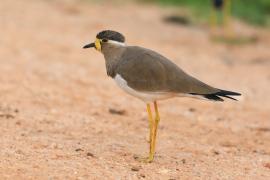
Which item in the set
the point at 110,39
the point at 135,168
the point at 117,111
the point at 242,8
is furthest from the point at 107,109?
the point at 242,8

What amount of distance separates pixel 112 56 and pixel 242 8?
11488mm

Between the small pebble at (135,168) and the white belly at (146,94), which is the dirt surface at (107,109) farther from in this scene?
the white belly at (146,94)

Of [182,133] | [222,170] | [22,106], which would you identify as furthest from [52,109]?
[222,170]

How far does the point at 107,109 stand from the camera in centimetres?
838

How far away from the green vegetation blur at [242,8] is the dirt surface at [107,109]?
41.7 inches

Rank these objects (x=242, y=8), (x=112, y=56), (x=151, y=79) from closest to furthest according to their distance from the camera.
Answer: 1. (x=151, y=79)
2. (x=112, y=56)
3. (x=242, y=8)

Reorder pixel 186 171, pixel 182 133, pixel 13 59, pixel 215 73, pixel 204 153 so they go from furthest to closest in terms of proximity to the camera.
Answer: pixel 215 73 → pixel 13 59 → pixel 182 133 → pixel 204 153 → pixel 186 171

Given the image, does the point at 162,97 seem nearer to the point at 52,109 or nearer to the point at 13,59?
the point at 52,109

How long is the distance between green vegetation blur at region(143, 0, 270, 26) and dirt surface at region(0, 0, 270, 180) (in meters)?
1.06

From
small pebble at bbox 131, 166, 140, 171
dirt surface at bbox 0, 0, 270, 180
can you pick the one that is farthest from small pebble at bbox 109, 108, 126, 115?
small pebble at bbox 131, 166, 140, 171

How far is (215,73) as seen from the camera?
11.5 m

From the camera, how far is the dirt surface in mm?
5848

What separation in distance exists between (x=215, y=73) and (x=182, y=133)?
13.3 ft

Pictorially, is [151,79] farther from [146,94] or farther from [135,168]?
[135,168]
